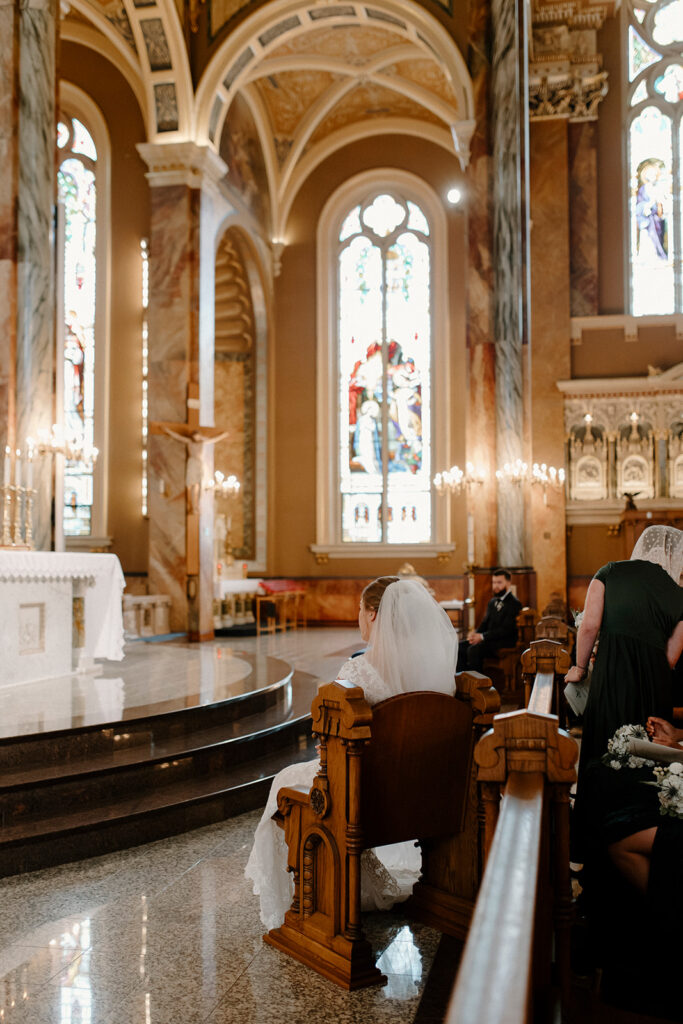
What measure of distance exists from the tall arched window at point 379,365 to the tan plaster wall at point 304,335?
0.26 meters

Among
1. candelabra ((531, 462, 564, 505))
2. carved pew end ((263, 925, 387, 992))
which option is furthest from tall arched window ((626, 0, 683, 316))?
carved pew end ((263, 925, 387, 992))

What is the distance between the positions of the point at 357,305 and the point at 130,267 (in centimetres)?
496

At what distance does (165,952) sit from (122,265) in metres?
15.4

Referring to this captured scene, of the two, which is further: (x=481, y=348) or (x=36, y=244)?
(x=481, y=348)

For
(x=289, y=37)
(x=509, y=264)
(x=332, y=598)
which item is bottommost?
(x=332, y=598)

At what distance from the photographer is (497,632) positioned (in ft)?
28.1

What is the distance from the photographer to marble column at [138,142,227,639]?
14.0 meters

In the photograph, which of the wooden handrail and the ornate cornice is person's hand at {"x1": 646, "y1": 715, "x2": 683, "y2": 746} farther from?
the ornate cornice

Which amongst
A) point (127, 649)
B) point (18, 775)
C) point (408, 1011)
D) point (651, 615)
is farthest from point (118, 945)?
point (127, 649)

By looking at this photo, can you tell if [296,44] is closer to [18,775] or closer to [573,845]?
[18,775]

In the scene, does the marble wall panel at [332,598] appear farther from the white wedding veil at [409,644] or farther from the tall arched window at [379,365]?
the white wedding veil at [409,644]

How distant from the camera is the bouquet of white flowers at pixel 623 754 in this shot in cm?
307

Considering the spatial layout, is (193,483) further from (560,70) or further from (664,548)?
(664,548)

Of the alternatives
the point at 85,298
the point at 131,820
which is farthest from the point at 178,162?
the point at 131,820
